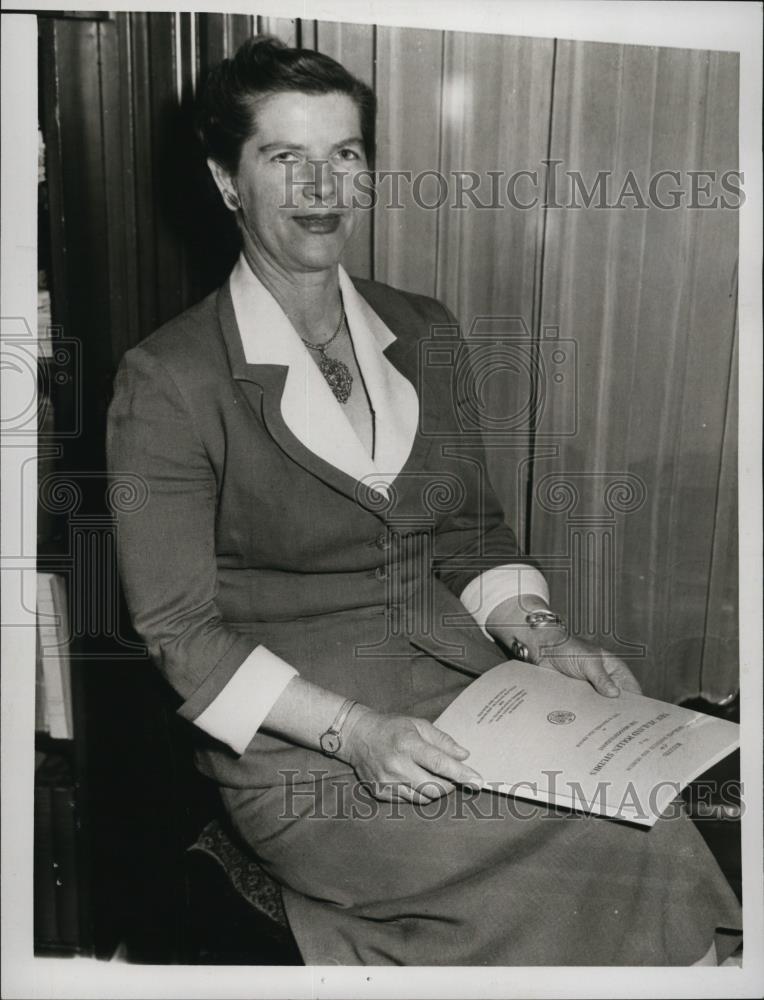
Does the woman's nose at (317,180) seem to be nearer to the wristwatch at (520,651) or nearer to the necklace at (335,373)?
the necklace at (335,373)

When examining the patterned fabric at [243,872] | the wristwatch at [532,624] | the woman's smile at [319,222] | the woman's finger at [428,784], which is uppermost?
the woman's smile at [319,222]

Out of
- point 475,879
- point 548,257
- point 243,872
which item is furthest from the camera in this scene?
point 548,257

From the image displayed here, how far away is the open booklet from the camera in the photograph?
34.2 inches

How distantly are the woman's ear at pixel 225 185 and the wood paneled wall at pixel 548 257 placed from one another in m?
0.03

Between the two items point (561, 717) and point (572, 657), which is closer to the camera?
point (561, 717)

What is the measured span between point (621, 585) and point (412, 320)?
17.8 inches

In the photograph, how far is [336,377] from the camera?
1.04 meters

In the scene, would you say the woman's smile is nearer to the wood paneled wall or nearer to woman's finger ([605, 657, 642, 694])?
the wood paneled wall

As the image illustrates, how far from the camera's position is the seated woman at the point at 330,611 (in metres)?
0.90

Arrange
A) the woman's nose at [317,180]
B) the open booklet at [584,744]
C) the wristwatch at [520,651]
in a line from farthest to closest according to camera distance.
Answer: the wristwatch at [520,651] → the woman's nose at [317,180] → the open booklet at [584,744]

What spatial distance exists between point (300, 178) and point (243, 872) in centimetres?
78

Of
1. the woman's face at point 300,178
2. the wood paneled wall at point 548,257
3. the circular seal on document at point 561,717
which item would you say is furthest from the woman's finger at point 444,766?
the woman's face at point 300,178

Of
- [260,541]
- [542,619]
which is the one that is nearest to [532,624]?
[542,619]

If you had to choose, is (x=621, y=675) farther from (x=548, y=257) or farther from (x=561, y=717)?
(x=548, y=257)
